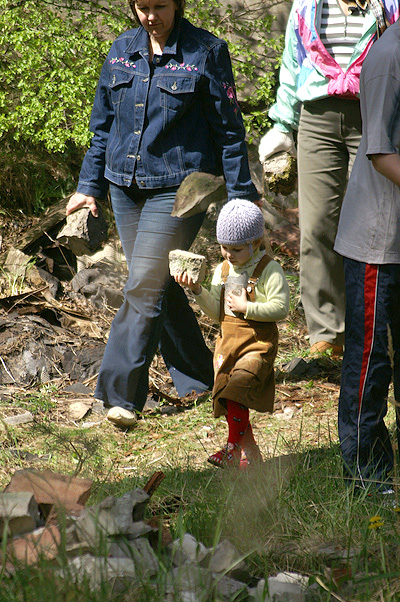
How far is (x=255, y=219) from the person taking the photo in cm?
325

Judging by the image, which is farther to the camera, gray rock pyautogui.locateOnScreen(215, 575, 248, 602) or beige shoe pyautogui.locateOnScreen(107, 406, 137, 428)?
beige shoe pyautogui.locateOnScreen(107, 406, 137, 428)

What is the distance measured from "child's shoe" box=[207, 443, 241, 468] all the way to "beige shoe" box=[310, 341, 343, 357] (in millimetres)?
1878

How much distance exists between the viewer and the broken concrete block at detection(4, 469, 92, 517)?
7.90ft

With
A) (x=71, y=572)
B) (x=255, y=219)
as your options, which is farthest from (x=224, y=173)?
(x=71, y=572)

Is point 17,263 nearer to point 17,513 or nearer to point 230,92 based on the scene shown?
point 230,92

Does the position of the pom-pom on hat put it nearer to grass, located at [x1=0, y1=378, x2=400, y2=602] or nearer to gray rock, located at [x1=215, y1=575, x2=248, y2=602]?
grass, located at [x1=0, y1=378, x2=400, y2=602]

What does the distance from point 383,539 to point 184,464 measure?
122 cm

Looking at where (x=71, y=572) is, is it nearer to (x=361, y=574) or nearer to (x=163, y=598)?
(x=163, y=598)

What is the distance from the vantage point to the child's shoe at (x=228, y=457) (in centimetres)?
324

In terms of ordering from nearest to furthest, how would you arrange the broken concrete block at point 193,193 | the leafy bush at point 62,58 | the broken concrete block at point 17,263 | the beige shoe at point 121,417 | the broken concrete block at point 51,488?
the broken concrete block at point 51,488
the broken concrete block at point 193,193
the beige shoe at point 121,417
the leafy bush at point 62,58
the broken concrete block at point 17,263

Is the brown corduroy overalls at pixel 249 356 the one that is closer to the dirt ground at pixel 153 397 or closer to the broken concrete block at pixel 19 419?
the dirt ground at pixel 153 397

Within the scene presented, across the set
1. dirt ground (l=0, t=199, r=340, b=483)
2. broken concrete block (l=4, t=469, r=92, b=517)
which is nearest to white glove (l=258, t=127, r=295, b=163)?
dirt ground (l=0, t=199, r=340, b=483)

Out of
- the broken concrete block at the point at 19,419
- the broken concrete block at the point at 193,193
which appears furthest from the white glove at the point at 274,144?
the broken concrete block at the point at 19,419

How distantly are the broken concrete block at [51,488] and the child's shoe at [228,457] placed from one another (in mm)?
868
